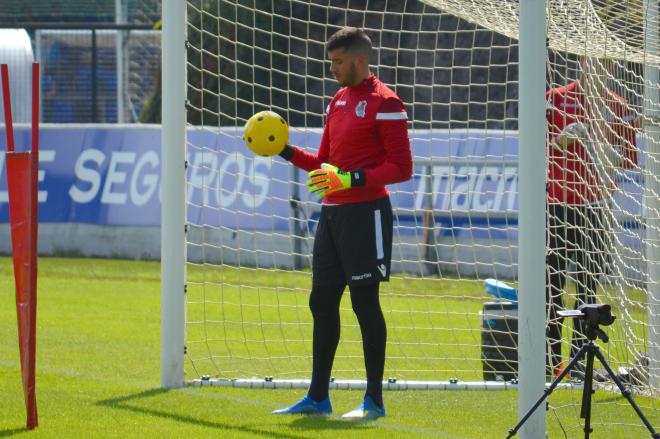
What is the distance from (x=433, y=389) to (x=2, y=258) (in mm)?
Result: 8760

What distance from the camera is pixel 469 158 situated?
42.3 feet

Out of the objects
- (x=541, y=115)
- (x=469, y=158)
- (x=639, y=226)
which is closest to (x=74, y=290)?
(x=469, y=158)

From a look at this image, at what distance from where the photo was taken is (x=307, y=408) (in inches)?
267

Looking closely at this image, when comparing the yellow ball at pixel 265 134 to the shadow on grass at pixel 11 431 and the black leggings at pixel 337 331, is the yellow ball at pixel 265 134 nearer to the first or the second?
the black leggings at pixel 337 331

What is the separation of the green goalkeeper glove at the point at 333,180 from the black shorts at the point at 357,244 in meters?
0.29

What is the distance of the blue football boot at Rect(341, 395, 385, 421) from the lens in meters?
6.64

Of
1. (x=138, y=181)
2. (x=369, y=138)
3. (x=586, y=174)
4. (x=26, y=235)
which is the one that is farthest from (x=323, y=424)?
(x=138, y=181)

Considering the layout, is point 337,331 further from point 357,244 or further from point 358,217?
point 358,217

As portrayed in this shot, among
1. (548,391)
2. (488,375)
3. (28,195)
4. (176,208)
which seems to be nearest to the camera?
(548,391)

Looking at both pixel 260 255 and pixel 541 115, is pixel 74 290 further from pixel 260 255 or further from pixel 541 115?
pixel 541 115

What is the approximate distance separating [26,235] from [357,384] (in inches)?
96.6

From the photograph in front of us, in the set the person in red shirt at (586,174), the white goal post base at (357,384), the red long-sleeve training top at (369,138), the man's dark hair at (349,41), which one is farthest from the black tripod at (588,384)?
the person in red shirt at (586,174)

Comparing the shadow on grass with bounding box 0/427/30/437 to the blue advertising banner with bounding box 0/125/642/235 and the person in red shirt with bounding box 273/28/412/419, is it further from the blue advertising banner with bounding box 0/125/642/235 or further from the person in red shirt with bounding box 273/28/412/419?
the blue advertising banner with bounding box 0/125/642/235

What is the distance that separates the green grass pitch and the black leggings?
0.20m
